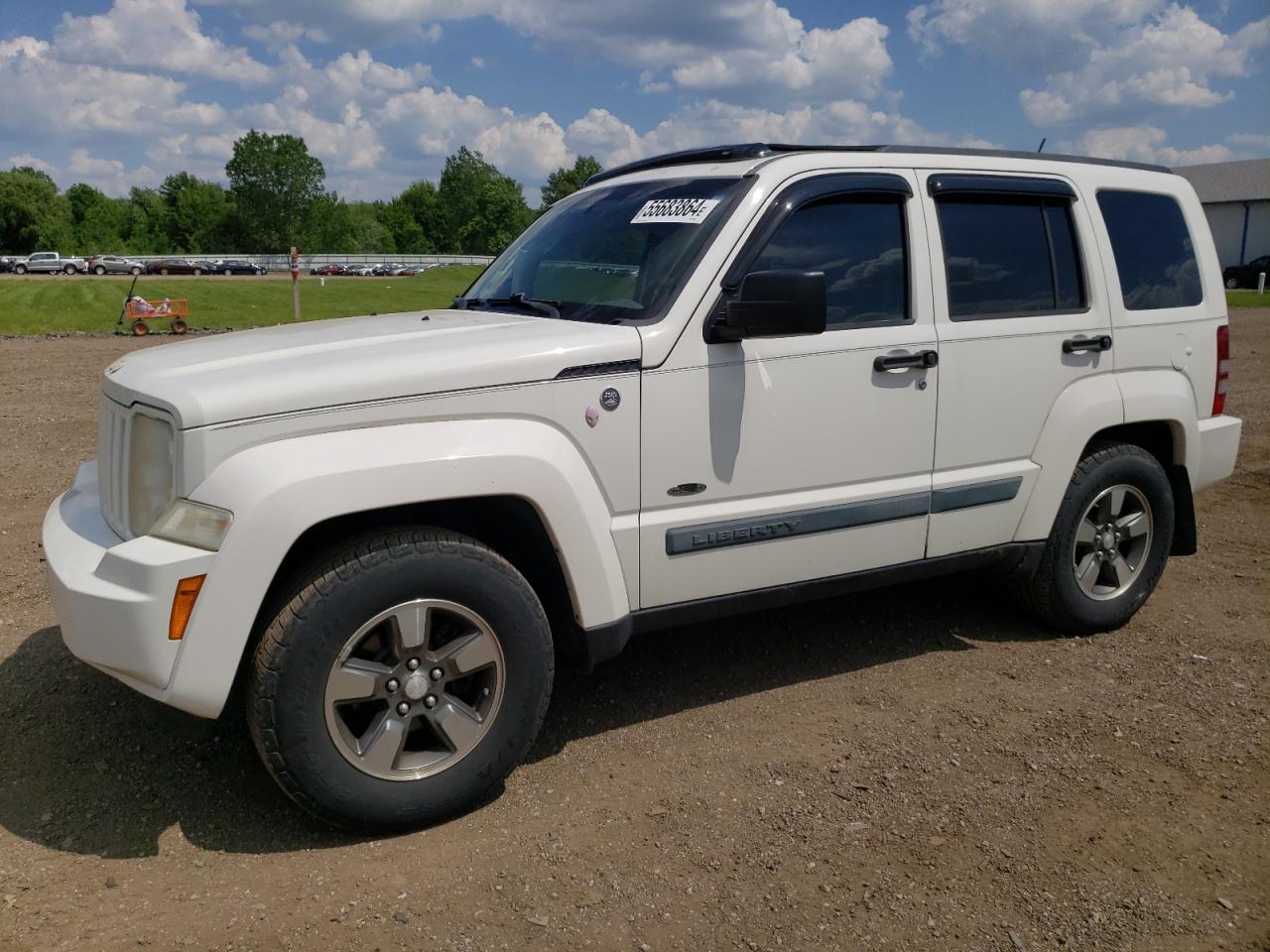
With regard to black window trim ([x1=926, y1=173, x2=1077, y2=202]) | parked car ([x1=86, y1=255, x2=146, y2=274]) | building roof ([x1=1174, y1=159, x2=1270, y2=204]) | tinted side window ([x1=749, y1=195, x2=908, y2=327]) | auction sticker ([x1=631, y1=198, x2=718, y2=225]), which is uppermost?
building roof ([x1=1174, y1=159, x2=1270, y2=204])

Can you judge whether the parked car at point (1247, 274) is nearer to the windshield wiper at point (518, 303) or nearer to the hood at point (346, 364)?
the windshield wiper at point (518, 303)

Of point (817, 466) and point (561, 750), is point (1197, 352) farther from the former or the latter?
point (561, 750)

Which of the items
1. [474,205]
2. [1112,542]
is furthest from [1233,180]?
[474,205]

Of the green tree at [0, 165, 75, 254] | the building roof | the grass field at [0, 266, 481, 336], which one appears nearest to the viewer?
the grass field at [0, 266, 481, 336]

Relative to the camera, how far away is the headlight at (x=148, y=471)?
3068 millimetres

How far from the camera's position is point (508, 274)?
15.1 feet

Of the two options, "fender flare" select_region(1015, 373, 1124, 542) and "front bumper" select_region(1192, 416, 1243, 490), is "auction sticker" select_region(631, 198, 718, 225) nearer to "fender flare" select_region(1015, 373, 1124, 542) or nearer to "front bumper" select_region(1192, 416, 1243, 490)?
"fender flare" select_region(1015, 373, 1124, 542)

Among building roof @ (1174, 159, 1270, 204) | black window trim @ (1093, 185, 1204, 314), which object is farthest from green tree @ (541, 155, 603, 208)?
black window trim @ (1093, 185, 1204, 314)

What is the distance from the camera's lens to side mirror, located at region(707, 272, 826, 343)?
3.45 m

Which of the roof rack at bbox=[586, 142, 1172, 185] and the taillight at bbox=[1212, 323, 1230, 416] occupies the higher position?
the roof rack at bbox=[586, 142, 1172, 185]

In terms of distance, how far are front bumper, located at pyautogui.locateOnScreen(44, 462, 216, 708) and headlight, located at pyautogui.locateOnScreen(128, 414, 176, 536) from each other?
87mm

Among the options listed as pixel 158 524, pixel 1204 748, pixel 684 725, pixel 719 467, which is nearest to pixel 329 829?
pixel 158 524

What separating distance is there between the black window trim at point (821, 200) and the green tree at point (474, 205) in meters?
114

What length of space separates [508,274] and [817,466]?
164 cm
